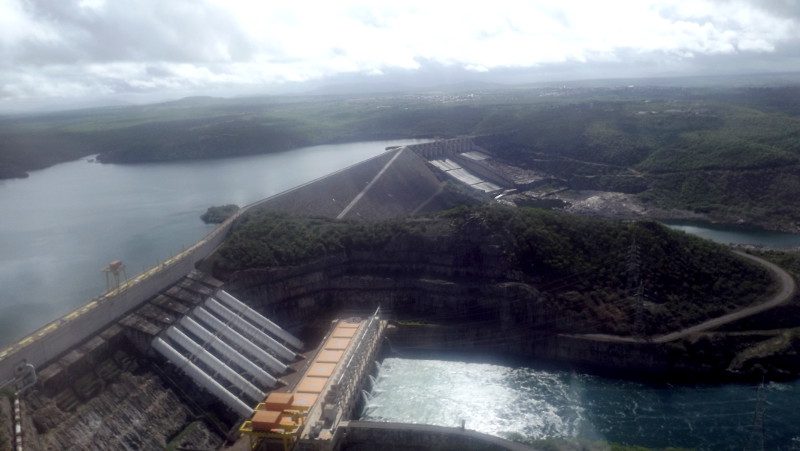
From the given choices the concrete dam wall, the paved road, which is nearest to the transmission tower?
the paved road

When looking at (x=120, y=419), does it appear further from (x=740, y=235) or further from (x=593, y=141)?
(x=593, y=141)

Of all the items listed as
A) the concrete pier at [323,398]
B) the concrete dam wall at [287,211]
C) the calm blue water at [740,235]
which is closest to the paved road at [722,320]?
the concrete pier at [323,398]

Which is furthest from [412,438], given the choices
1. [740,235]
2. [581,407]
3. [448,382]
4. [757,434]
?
[740,235]

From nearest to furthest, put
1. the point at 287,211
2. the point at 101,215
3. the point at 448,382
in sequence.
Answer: the point at 448,382 < the point at 287,211 < the point at 101,215

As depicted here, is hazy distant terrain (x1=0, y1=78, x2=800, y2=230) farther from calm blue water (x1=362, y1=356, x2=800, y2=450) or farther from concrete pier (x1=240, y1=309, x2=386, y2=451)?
concrete pier (x1=240, y1=309, x2=386, y2=451)

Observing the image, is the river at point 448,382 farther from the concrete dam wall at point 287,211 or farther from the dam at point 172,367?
the concrete dam wall at point 287,211

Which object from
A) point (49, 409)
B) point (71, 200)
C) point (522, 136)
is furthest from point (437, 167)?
point (49, 409)
